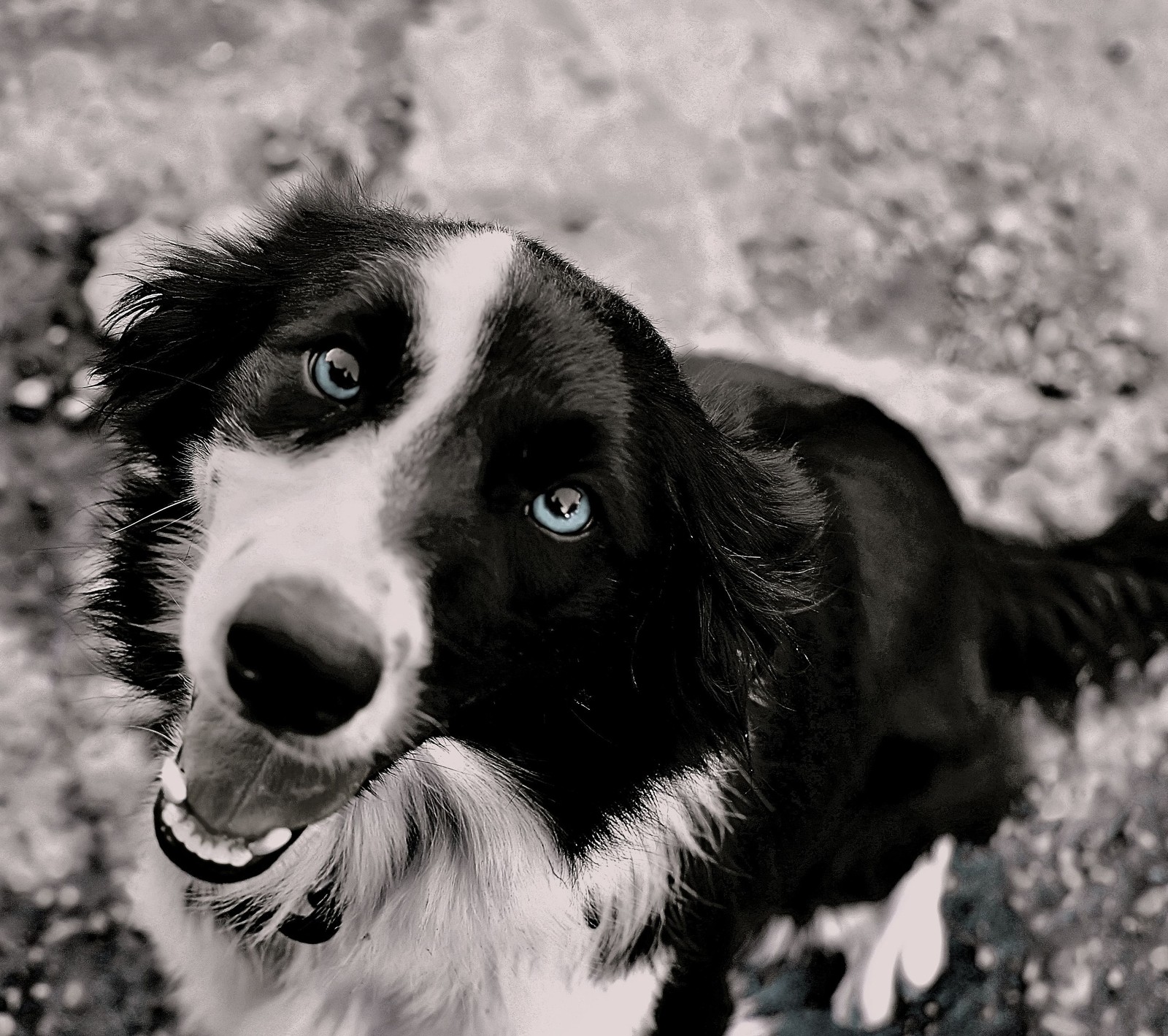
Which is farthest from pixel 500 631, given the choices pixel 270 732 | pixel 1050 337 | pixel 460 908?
pixel 1050 337

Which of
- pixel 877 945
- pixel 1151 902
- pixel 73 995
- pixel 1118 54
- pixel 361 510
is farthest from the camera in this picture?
pixel 1118 54

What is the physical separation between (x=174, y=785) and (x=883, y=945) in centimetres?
223

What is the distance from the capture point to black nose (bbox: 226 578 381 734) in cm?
150

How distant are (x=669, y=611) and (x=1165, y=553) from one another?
1.70 m

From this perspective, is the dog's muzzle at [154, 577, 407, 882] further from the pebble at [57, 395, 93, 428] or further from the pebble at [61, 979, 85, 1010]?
→ the pebble at [57, 395, 93, 428]

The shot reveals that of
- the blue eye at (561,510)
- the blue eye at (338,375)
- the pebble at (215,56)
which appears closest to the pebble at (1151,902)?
the blue eye at (561,510)

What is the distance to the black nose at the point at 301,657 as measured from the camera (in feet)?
4.91

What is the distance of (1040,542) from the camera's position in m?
3.20

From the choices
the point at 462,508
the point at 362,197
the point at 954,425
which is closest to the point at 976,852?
the point at 954,425

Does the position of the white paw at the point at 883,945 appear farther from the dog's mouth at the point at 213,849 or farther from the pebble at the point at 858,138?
the pebble at the point at 858,138

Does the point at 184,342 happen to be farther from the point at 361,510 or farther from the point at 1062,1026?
the point at 1062,1026

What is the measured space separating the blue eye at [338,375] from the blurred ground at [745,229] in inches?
69.1

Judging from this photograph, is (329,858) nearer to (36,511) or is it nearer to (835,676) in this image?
(835,676)

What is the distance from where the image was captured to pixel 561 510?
1.86 metres
